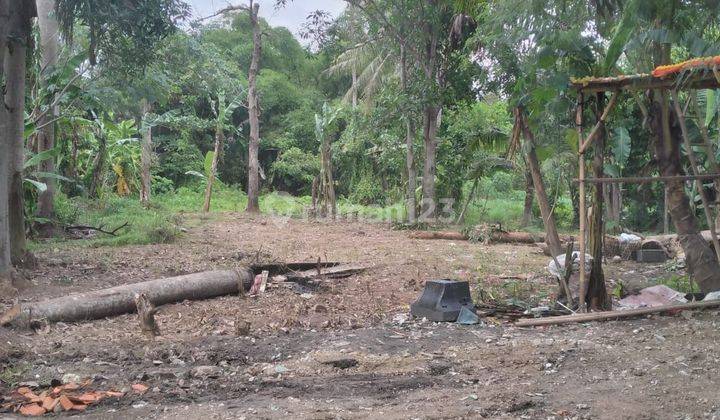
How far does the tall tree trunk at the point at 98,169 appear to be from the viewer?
16016 millimetres

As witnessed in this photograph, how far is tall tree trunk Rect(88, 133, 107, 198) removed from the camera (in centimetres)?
1602

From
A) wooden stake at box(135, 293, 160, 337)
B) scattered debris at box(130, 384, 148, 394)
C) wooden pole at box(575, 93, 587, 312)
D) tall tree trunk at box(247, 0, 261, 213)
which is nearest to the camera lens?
scattered debris at box(130, 384, 148, 394)

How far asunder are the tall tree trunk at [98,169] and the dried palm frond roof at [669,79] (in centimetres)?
1297

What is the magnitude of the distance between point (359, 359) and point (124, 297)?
9.70 ft

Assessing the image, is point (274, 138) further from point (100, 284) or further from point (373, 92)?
point (100, 284)

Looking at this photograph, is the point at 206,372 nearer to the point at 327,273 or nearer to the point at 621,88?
the point at 327,273

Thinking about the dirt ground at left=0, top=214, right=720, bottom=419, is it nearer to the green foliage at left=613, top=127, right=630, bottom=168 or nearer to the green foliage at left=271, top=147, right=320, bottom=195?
the green foliage at left=613, top=127, right=630, bottom=168

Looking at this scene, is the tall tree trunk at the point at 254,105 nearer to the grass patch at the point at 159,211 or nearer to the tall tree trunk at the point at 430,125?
the grass patch at the point at 159,211

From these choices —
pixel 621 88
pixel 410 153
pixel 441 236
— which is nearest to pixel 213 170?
pixel 410 153

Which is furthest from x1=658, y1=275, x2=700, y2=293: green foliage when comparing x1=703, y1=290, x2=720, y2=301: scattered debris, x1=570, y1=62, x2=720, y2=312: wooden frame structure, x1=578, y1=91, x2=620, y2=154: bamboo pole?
x1=578, y1=91, x2=620, y2=154: bamboo pole

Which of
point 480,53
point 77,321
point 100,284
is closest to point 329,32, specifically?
point 480,53

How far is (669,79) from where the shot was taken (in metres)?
5.85

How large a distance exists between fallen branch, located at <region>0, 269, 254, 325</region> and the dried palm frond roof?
14.8 ft

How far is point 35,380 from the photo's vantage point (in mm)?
4445
